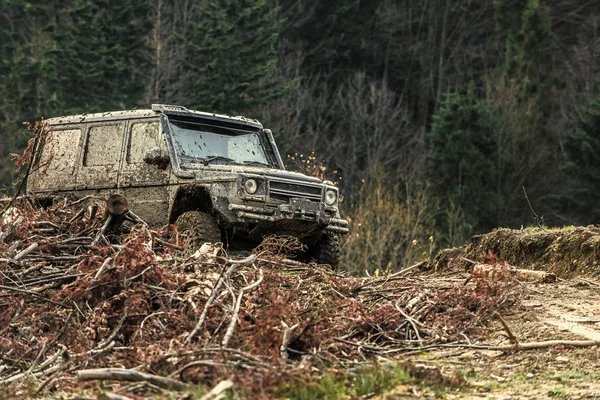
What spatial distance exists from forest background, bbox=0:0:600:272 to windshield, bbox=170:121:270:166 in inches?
595

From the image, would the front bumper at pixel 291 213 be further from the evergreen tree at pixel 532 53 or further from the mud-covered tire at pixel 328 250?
the evergreen tree at pixel 532 53

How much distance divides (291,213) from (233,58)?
88.0 ft

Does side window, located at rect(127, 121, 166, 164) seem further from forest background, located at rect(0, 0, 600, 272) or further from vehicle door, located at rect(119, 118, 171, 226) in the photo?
forest background, located at rect(0, 0, 600, 272)

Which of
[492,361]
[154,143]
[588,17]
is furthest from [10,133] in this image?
[492,361]

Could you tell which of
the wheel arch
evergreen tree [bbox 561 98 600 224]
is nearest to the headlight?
the wheel arch

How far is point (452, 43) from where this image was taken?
50.9m

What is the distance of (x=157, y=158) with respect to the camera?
12.4m

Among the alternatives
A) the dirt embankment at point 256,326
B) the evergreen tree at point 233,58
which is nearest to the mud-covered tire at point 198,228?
the dirt embankment at point 256,326

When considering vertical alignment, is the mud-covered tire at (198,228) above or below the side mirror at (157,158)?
below

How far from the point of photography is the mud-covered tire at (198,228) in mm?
11695

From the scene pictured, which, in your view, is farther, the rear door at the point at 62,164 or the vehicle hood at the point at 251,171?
the rear door at the point at 62,164

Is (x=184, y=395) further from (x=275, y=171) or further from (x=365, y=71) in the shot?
(x=365, y=71)

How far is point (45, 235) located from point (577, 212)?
27605 mm

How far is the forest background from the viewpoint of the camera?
35906mm
